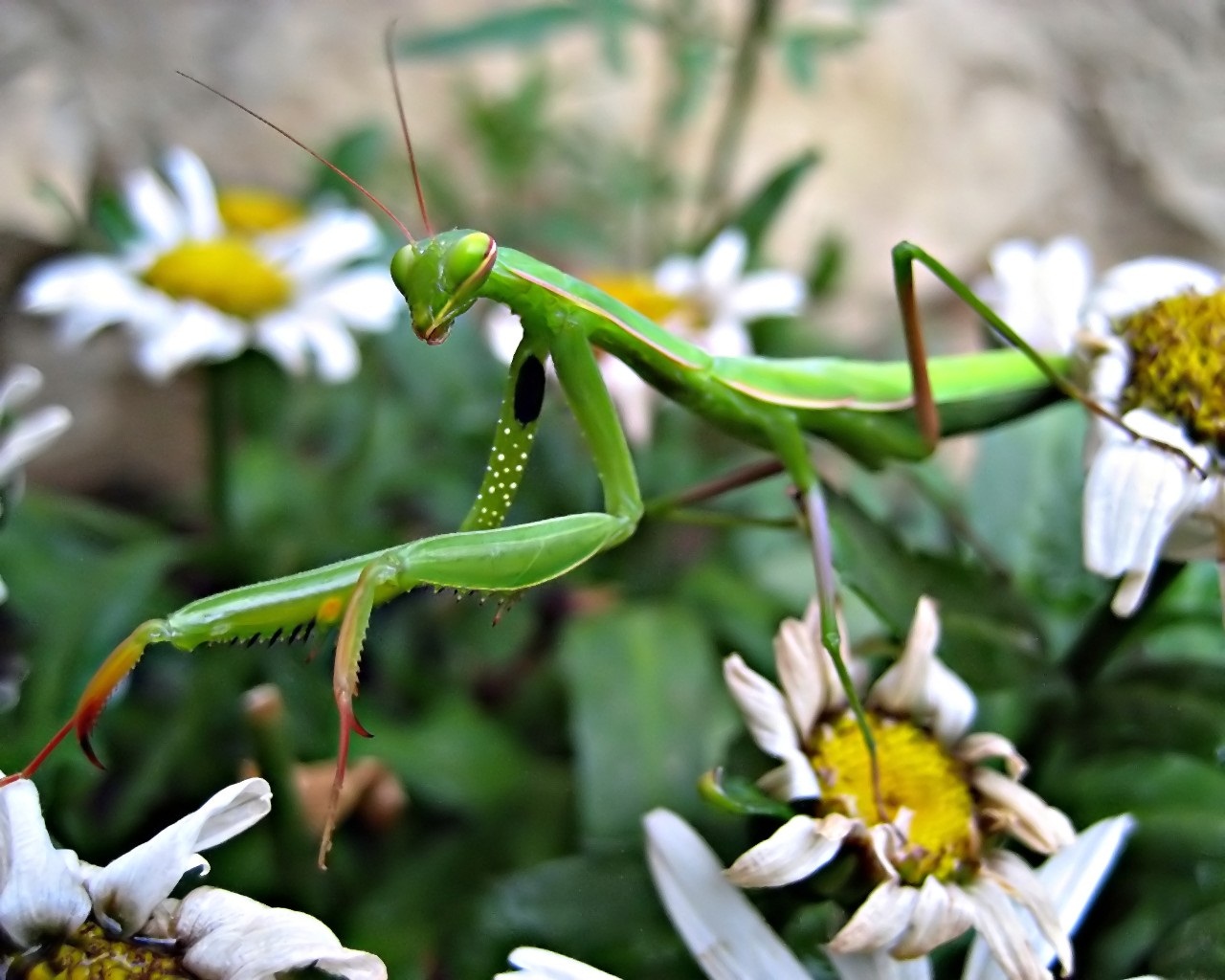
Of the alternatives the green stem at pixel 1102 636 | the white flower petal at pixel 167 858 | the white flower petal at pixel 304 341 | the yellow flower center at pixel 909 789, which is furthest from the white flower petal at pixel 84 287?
the green stem at pixel 1102 636

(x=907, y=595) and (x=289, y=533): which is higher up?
(x=907, y=595)

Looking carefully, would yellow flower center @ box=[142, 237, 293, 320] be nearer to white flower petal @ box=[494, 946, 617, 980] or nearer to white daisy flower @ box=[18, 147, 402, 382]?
A: white daisy flower @ box=[18, 147, 402, 382]

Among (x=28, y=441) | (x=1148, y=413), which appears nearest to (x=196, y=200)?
(x=28, y=441)

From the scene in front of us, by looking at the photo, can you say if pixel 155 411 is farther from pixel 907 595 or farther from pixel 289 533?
pixel 907 595

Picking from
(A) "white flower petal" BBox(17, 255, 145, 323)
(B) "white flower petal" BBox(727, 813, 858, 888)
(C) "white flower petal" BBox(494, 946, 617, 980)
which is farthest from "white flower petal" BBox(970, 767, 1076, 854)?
(A) "white flower petal" BBox(17, 255, 145, 323)

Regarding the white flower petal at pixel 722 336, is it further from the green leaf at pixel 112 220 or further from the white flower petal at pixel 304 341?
the green leaf at pixel 112 220

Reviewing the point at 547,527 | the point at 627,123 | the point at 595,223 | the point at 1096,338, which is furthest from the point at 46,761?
the point at 627,123
